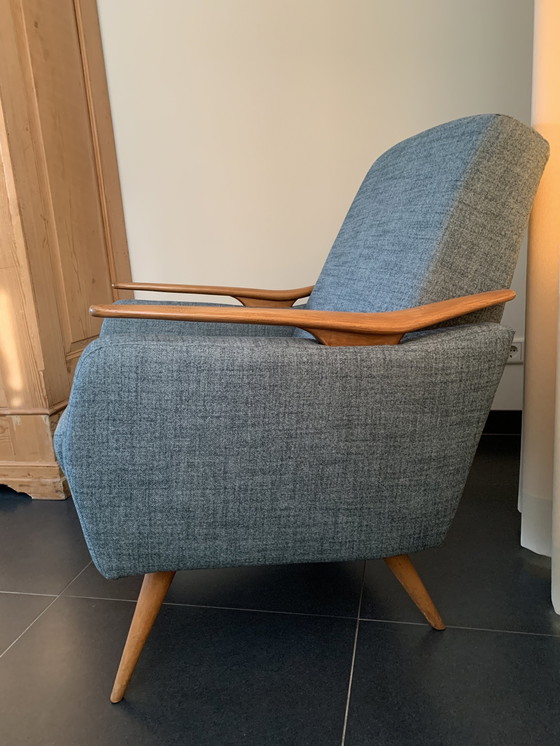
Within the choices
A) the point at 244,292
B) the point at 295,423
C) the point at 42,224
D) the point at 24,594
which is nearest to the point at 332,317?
the point at 295,423

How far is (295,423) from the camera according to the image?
30.9 inches

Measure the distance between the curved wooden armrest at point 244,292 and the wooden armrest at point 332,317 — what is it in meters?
0.71

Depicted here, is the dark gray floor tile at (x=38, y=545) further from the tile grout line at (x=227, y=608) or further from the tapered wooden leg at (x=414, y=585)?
the tapered wooden leg at (x=414, y=585)

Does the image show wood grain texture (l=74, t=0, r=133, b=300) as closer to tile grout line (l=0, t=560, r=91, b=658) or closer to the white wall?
the white wall

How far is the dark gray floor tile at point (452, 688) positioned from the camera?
2.66ft

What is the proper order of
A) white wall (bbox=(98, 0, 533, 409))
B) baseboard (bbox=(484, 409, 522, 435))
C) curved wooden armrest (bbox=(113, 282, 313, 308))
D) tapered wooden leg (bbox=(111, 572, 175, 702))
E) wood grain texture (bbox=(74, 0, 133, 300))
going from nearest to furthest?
tapered wooden leg (bbox=(111, 572, 175, 702))
curved wooden armrest (bbox=(113, 282, 313, 308))
white wall (bbox=(98, 0, 533, 409))
wood grain texture (bbox=(74, 0, 133, 300))
baseboard (bbox=(484, 409, 522, 435))

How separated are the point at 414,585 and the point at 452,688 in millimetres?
164

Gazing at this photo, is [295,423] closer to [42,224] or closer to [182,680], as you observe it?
[182,680]

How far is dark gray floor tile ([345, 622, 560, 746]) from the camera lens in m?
0.81

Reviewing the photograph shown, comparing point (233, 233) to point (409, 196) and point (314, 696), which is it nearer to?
point (409, 196)

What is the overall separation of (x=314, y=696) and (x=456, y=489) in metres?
0.40

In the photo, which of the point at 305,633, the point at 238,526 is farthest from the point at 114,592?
the point at 238,526

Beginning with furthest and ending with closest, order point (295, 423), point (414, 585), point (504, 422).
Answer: point (504, 422) < point (414, 585) < point (295, 423)

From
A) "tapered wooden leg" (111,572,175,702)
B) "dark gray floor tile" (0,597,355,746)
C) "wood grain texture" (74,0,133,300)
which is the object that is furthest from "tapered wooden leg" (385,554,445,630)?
"wood grain texture" (74,0,133,300)
